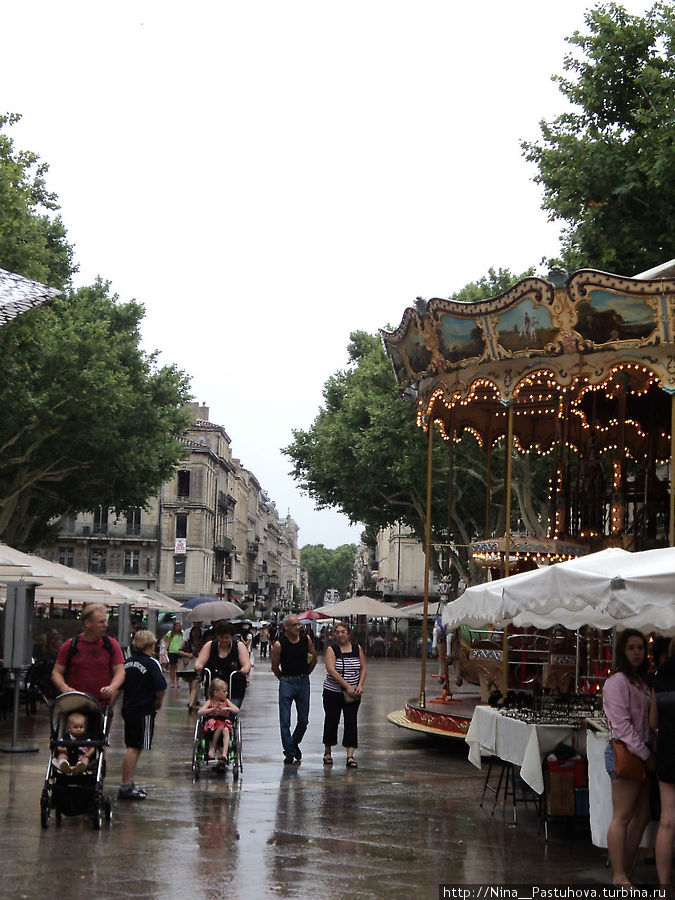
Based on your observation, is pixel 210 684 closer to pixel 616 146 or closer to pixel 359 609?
pixel 616 146

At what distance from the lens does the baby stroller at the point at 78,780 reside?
9133mm

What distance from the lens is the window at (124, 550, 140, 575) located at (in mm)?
82750

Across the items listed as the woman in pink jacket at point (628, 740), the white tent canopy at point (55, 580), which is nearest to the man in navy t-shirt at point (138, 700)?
the woman in pink jacket at point (628, 740)

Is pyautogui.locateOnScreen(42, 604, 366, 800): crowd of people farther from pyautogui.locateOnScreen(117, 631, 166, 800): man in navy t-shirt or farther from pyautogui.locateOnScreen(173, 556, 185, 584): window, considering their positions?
pyautogui.locateOnScreen(173, 556, 185, 584): window

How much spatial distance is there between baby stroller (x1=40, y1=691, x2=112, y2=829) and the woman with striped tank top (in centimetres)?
447

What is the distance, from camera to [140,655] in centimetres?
1073

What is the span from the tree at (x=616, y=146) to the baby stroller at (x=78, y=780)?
582 inches

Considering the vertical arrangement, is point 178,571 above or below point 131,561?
below

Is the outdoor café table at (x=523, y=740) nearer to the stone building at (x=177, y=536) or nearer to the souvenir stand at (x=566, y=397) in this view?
the souvenir stand at (x=566, y=397)

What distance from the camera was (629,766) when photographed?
7723 mm

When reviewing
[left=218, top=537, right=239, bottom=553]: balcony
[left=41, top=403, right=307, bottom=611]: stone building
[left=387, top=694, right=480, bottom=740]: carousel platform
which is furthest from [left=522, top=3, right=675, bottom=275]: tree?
[left=218, top=537, right=239, bottom=553]: balcony

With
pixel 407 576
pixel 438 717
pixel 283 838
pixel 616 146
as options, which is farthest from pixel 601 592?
pixel 407 576

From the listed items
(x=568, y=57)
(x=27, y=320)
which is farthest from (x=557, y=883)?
(x=27, y=320)

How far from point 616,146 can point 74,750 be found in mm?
16054
